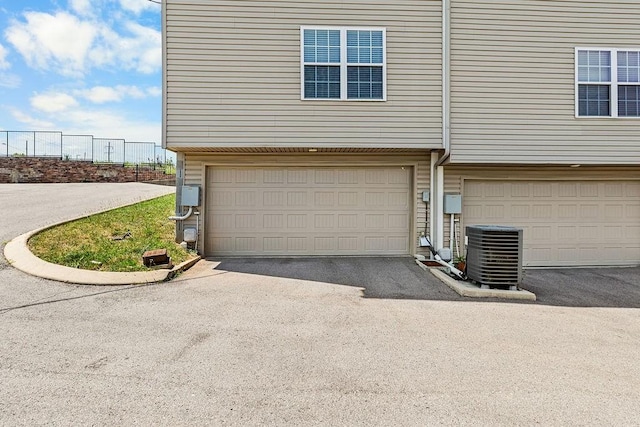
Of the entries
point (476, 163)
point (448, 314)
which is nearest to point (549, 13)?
point (476, 163)

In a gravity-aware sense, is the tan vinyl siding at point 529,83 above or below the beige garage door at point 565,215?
above

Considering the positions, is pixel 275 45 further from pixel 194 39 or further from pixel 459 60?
pixel 459 60

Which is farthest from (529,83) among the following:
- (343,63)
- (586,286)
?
(586,286)

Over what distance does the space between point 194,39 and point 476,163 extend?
651 centimetres

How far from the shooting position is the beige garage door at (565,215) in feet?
29.3

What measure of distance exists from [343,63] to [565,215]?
6.30m

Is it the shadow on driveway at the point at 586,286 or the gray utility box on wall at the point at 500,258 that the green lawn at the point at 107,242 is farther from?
the shadow on driveway at the point at 586,286

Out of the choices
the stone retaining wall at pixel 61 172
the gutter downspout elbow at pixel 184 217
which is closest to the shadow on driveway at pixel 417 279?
the gutter downspout elbow at pixel 184 217

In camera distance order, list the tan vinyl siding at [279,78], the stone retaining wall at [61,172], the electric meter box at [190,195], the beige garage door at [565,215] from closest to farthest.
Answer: the tan vinyl siding at [279,78] < the electric meter box at [190,195] < the beige garage door at [565,215] < the stone retaining wall at [61,172]

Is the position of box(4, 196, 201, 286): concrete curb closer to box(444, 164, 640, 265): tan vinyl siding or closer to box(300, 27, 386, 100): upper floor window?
box(300, 27, 386, 100): upper floor window

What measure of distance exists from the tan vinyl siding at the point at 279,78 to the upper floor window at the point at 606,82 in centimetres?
317

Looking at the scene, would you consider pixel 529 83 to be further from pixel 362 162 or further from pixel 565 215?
pixel 362 162

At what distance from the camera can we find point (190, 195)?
27.9ft

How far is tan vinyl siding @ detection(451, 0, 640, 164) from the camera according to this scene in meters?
8.08
